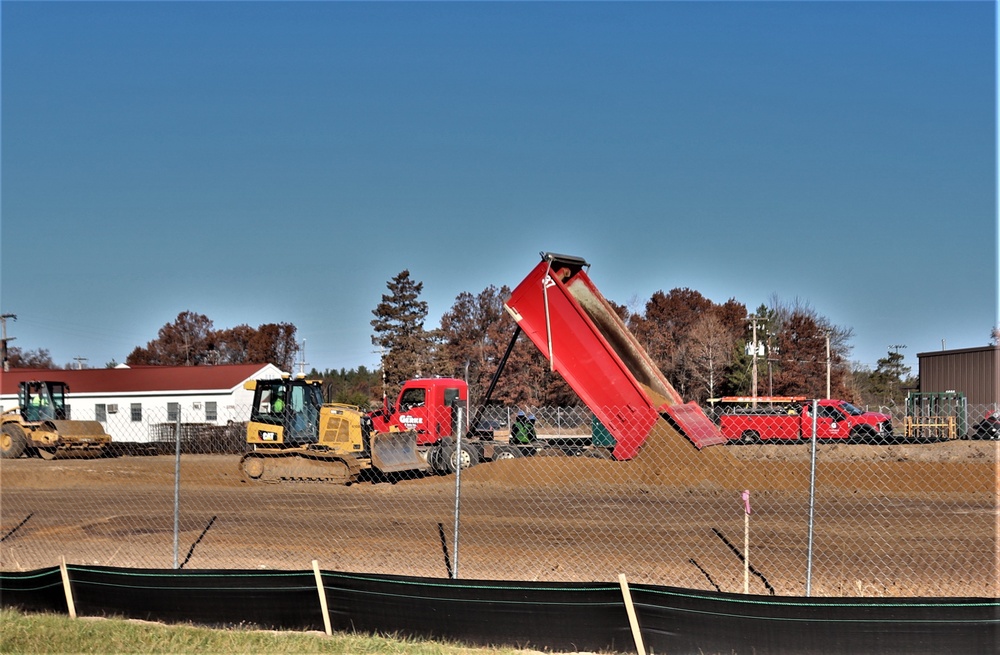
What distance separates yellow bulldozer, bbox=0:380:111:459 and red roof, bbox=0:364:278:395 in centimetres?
1619

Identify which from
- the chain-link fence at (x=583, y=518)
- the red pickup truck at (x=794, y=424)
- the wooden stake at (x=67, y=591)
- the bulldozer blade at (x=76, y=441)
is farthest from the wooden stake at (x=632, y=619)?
the bulldozer blade at (x=76, y=441)

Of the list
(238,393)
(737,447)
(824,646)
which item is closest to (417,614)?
(824,646)

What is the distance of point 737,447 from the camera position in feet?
77.0

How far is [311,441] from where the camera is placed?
70.8ft

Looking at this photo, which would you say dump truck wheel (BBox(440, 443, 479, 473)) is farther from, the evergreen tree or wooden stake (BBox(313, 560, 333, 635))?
the evergreen tree

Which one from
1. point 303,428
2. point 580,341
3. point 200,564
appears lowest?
point 200,564

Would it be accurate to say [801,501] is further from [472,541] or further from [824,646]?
[824,646]

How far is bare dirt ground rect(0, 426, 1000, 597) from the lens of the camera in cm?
1117

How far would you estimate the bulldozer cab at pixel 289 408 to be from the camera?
21.4 metres

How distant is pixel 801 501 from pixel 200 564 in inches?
431

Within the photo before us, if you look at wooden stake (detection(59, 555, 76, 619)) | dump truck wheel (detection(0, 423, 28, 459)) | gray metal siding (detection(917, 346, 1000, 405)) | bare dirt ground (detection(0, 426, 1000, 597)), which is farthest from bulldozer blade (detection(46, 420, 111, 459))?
gray metal siding (detection(917, 346, 1000, 405))

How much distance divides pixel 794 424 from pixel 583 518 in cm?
1770

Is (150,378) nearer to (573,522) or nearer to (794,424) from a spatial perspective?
(794,424)

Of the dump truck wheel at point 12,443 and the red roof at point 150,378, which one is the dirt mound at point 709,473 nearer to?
the dump truck wheel at point 12,443
